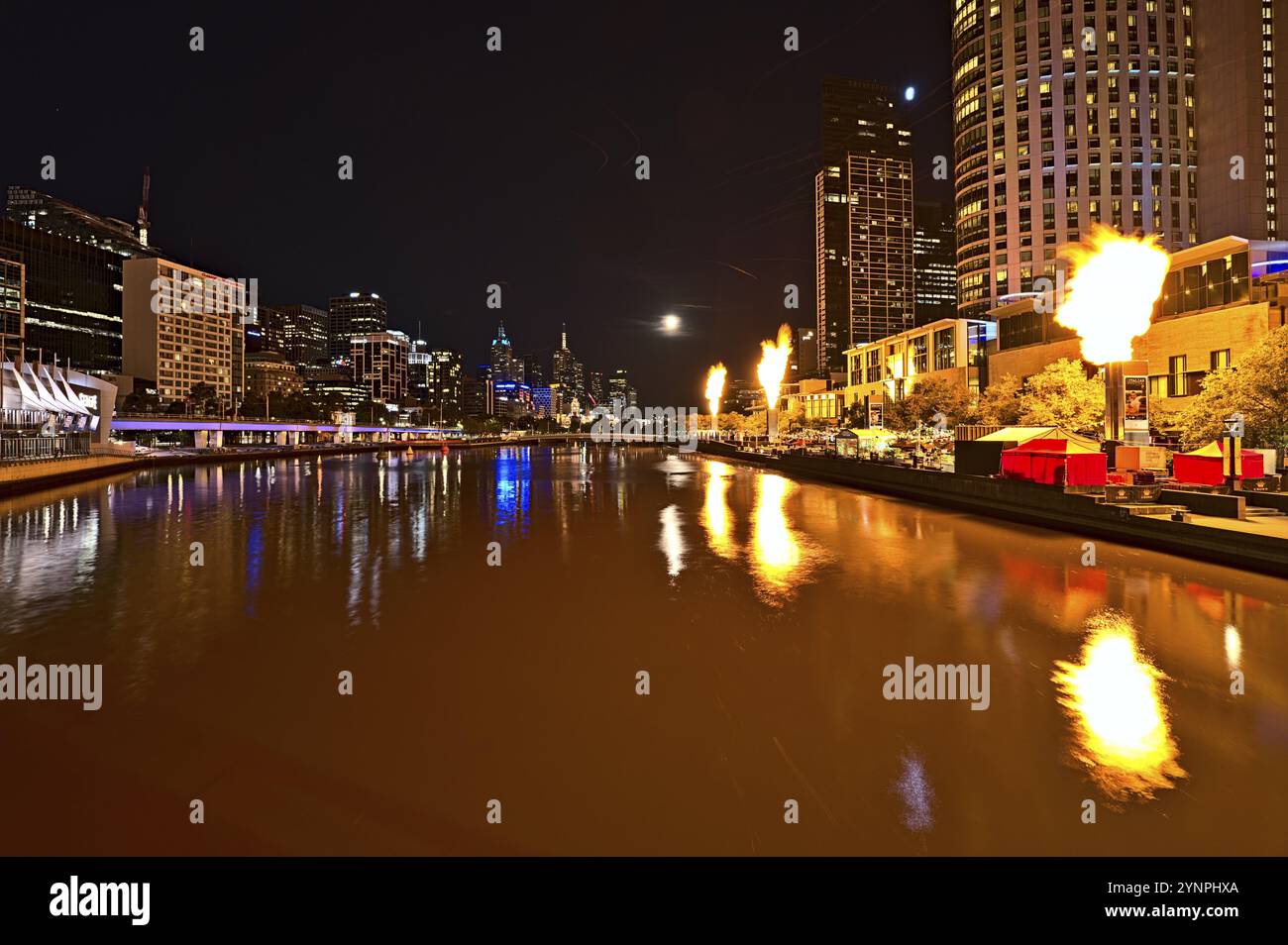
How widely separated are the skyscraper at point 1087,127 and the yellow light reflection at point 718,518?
84717mm

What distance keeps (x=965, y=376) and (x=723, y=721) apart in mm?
85030

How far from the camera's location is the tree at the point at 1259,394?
67.1 ft

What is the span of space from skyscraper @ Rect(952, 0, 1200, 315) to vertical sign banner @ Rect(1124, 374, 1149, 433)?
277ft

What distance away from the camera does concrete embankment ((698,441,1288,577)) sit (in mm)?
12203

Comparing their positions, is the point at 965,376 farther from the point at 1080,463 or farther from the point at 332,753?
the point at 332,753

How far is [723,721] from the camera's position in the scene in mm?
5566

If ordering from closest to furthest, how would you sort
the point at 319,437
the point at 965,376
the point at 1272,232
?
the point at 965,376 < the point at 1272,232 < the point at 319,437

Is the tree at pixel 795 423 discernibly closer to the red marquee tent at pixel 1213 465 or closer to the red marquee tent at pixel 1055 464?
the red marquee tent at pixel 1055 464

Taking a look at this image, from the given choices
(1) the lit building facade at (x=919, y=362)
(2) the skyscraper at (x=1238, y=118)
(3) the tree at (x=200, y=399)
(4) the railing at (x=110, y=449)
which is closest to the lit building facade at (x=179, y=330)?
(3) the tree at (x=200, y=399)

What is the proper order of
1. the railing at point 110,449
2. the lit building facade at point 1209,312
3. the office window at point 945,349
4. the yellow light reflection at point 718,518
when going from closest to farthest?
the yellow light reflection at point 718,518, the lit building facade at point 1209,312, the railing at point 110,449, the office window at point 945,349

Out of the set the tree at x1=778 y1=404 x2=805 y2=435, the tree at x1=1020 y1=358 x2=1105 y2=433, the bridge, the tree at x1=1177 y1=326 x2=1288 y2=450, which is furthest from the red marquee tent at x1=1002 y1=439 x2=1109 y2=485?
the bridge

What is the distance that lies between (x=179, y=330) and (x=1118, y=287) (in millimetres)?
201009
